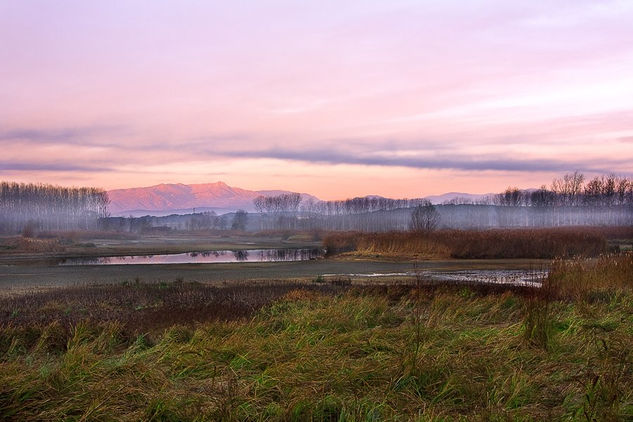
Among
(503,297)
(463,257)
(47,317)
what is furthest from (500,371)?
(463,257)

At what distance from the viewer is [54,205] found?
530 feet

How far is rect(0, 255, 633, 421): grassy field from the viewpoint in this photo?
5488mm

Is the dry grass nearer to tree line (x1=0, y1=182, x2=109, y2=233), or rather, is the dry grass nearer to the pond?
the pond

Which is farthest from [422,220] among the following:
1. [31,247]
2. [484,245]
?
[31,247]

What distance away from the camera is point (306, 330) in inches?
379

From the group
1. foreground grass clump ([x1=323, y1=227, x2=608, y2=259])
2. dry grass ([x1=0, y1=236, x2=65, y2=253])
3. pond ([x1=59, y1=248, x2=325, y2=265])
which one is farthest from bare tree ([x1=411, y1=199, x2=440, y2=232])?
dry grass ([x1=0, y1=236, x2=65, y2=253])

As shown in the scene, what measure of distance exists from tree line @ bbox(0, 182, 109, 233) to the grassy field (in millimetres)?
146145

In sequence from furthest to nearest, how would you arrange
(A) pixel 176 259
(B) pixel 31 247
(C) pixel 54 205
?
(C) pixel 54 205
(B) pixel 31 247
(A) pixel 176 259

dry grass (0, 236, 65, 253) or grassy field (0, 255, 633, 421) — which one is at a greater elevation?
grassy field (0, 255, 633, 421)

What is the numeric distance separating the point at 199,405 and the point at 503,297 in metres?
10.1

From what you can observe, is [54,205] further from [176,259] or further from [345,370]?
[345,370]

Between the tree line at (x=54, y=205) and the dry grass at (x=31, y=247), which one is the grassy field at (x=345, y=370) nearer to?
the dry grass at (x=31, y=247)

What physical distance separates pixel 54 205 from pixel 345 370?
565 feet

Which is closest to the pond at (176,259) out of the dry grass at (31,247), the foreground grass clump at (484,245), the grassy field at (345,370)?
the foreground grass clump at (484,245)
